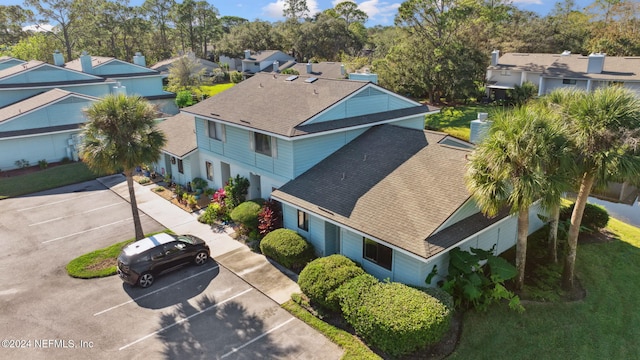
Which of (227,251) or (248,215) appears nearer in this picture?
(227,251)

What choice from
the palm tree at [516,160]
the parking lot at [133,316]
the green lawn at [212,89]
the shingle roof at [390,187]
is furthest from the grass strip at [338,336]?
the green lawn at [212,89]

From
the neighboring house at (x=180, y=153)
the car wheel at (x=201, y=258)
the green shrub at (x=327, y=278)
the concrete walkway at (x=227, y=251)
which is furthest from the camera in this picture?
the neighboring house at (x=180, y=153)

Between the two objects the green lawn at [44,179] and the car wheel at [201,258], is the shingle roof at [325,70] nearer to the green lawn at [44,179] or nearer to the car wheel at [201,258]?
the green lawn at [44,179]

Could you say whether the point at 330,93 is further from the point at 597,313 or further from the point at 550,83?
the point at 550,83

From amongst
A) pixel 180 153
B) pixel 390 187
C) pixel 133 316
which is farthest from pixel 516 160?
pixel 180 153

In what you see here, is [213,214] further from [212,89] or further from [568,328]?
[212,89]

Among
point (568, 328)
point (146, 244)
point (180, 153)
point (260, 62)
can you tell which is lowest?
point (568, 328)

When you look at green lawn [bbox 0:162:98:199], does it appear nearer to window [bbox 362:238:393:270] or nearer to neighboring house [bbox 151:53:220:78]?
window [bbox 362:238:393:270]
